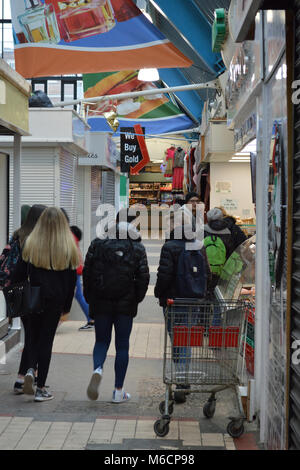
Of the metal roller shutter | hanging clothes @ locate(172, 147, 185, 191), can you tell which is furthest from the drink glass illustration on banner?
hanging clothes @ locate(172, 147, 185, 191)

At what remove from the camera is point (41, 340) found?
239 inches

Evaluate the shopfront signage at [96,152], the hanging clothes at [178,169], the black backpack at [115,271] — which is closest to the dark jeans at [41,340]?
the black backpack at [115,271]

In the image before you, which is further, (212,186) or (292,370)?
(212,186)

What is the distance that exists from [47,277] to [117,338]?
881 mm

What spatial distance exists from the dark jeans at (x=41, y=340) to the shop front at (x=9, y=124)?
1712mm

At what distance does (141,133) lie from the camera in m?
21.0

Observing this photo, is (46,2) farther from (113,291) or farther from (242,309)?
(242,309)

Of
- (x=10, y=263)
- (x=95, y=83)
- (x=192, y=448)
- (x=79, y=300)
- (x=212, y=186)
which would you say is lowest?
(x=192, y=448)

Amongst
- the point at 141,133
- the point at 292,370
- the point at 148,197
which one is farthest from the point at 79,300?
the point at 148,197

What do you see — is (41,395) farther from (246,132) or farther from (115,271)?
(246,132)

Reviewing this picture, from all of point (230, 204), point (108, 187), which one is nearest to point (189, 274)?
point (230, 204)

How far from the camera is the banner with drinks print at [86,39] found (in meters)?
9.27

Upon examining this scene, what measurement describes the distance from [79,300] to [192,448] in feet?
15.9

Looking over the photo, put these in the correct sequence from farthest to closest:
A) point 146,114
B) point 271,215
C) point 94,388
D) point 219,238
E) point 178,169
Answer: point 178,169
point 146,114
point 219,238
point 94,388
point 271,215
